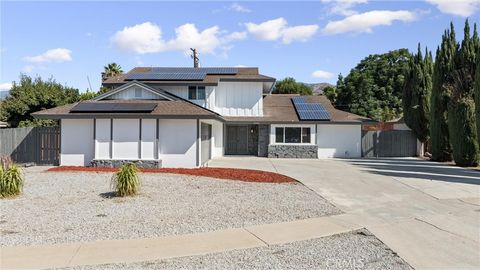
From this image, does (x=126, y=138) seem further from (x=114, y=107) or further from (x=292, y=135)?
(x=292, y=135)

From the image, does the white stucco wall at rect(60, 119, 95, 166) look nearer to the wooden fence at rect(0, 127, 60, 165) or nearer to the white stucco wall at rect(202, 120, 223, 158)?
the wooden fence at rect(0, 127, 60, 165)

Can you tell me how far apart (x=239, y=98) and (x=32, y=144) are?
41.6 ft

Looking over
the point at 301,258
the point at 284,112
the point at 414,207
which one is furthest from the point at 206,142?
the point at 301,258

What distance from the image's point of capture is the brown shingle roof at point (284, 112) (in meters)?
25.8

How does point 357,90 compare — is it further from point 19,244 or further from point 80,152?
point 19,244

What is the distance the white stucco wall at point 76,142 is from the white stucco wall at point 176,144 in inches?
142

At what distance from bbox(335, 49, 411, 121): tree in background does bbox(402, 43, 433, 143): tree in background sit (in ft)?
57.0

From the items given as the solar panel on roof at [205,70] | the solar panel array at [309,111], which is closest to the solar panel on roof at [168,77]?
the solar panel on roof at [205,70]

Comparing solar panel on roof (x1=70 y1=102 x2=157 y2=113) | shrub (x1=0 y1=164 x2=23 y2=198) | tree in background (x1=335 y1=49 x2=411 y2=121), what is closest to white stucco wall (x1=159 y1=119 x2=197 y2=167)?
solar panel on roof (x1=70 y1=102 x2=157 y2=113)

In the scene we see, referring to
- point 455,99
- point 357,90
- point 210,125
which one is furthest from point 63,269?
point 357,90

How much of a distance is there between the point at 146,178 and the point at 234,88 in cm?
1323

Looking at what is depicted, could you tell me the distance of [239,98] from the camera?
87.6 ft

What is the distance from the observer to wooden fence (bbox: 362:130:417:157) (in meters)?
27.2

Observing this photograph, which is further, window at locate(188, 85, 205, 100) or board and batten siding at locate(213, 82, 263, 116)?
board and batten siding at locate(213, 82, 263, 116)
